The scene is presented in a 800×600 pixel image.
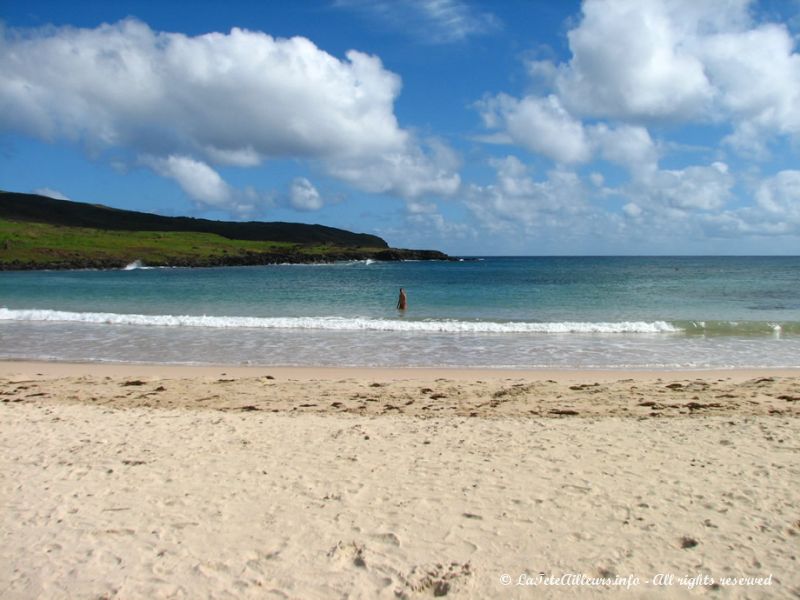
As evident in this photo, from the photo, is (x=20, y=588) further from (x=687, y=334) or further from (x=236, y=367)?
(x=687, y=334)

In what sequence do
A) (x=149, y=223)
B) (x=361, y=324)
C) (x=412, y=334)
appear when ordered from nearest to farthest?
1. (x=412, y=334)
2. (x=361, y=324)
3. (x=149, y=223)

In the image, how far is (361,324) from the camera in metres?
24.3

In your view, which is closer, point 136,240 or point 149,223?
point 136,240

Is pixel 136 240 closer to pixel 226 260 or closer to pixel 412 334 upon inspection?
pixel 226 260

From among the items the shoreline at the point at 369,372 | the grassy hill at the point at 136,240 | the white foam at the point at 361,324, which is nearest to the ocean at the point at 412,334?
the white foam at the point at 361,324

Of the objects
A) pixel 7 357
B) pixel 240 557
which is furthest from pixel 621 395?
pixel 7 357

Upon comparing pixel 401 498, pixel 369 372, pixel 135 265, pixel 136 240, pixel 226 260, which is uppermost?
pixel 136 240

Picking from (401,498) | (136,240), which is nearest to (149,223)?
(136,240)

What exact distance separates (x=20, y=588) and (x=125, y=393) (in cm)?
801

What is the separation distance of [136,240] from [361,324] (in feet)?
324

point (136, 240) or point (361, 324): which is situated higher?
point (136, 240)

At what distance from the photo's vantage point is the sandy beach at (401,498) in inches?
194

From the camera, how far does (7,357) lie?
17.6 m

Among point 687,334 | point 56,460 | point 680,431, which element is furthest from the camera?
point 687,334
